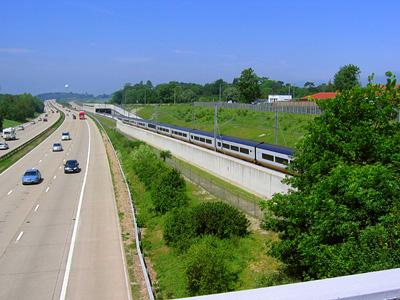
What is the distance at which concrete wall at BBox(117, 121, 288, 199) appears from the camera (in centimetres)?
2538

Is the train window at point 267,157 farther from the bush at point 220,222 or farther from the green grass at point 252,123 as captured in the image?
the bush at point 220,222

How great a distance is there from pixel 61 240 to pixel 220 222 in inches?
325

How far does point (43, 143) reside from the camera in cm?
6775

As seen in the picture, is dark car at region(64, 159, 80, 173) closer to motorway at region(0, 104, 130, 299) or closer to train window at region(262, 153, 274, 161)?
motorway at region(0, 104, 130, 299)

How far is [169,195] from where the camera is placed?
26062 mm

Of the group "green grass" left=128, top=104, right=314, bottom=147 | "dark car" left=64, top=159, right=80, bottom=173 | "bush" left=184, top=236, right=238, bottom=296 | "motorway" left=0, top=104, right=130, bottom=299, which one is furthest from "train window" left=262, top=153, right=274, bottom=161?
"dark car" left=64, top=159, right=80, bottom=173

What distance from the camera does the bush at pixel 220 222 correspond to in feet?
64.2

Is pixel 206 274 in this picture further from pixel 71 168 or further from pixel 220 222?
pixel 71 168

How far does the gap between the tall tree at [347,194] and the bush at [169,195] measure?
478 inches

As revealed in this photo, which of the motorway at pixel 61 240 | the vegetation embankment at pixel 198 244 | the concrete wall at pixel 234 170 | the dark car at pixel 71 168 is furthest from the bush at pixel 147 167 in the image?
the dark car at pixel 71 168

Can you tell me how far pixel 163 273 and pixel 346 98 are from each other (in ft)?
34.9

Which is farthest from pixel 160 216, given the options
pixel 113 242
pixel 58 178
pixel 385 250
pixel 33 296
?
pixel 385 250

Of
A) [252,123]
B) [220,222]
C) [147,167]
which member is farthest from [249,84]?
[220,222]

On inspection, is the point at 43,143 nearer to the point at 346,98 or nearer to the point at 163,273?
the point at 163,273
